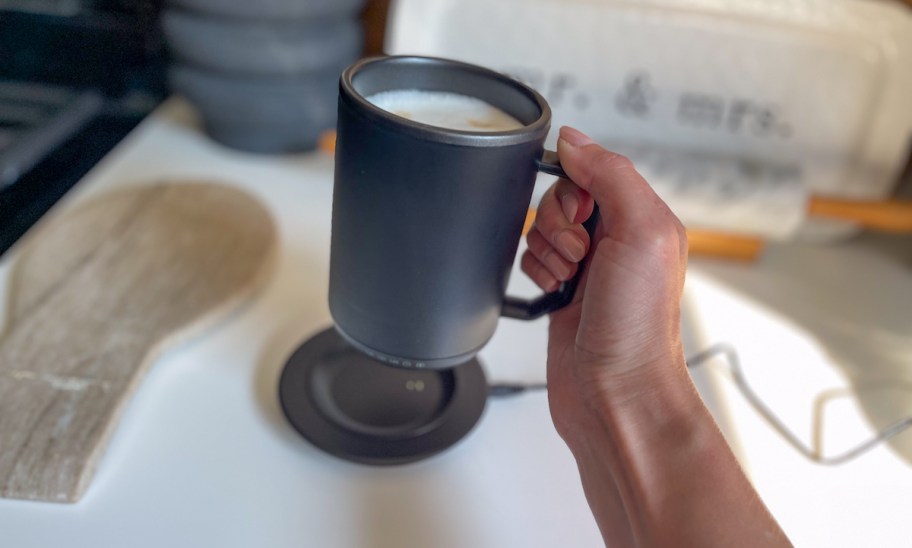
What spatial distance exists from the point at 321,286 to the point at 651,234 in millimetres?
340

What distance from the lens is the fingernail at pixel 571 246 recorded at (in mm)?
460

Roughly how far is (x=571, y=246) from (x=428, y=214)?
12 cm

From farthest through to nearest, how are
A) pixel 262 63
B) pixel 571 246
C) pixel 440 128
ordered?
pixel 262 63
pixel 571 246
pixel 440 128

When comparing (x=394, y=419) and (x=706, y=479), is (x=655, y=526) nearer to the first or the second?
(x=706, y=479)

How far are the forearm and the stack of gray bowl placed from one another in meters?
0.49

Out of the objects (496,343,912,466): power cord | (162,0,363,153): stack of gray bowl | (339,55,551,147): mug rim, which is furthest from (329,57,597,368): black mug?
(162,0,363,153): stack of gray bowl

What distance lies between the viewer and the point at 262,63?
2.42 ft

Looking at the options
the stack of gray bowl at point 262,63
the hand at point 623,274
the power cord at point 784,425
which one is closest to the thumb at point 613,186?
the hand at point 623,274

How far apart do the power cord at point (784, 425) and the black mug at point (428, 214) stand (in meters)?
0.10

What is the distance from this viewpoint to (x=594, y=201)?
44 centimetres

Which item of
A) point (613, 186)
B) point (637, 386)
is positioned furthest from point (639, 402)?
point (613, 186)

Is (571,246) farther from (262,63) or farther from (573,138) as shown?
(262,63)

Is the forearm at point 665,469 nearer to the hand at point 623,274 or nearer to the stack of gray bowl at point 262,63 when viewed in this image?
the hand at point 623,274

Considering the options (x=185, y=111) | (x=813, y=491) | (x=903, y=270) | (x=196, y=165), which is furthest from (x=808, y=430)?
(x=185, y=111)
